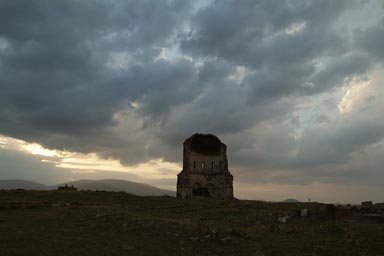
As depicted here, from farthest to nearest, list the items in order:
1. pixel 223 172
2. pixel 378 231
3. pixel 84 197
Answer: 1. pixel 223 172
2. pixel 84 197
3. pixel 378 231

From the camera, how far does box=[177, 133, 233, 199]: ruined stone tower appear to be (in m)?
42.9

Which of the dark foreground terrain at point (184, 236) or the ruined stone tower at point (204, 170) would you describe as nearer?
the dark foreground terrain at point (184, 236)

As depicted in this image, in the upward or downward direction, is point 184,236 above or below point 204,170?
below

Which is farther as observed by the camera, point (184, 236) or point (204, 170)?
point (204, 170)

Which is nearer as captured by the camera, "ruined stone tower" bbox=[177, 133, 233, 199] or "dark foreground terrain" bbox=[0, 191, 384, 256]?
"dark foreground terrain" bbox=[0, 191, 384, 256]

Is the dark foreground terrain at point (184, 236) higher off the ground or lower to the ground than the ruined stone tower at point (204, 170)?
lower

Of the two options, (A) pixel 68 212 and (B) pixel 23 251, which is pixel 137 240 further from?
(A) pixel 68 212

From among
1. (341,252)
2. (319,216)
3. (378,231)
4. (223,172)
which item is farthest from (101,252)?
(223,172)

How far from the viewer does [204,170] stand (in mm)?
45406

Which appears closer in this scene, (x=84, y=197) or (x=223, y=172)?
(x=84, y=197)

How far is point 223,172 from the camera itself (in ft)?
144

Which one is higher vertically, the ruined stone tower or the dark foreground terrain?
the ruined stone tower

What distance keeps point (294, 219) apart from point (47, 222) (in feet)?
39.4

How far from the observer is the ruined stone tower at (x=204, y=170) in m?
42.9
